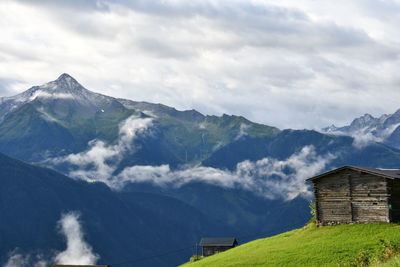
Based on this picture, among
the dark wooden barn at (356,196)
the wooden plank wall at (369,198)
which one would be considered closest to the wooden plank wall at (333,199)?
the dark wooden barn at (356,196)

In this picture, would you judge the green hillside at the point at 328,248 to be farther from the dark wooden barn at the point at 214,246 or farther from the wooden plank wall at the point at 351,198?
the dark wooden barn at the point at 214,246

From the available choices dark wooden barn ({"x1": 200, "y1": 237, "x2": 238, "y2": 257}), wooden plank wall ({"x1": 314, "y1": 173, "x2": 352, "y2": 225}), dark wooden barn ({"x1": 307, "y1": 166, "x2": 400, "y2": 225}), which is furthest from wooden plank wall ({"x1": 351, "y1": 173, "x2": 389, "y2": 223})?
dark wooden barn ({"x1": 200, "y1": 237, "x2": 238, "y2": 257})

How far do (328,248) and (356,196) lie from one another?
13.3 meters

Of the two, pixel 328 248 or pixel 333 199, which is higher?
pixel 333 199

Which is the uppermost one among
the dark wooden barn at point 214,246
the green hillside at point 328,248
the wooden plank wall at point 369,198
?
the wooden plank wall at point 369,198

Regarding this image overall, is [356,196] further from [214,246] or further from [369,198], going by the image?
[214,246]

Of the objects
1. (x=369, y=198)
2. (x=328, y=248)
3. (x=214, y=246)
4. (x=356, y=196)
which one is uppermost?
(x=356, y=196)

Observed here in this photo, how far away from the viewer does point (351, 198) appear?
227 feet

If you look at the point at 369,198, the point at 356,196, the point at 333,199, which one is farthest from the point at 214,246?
the point at 369,198

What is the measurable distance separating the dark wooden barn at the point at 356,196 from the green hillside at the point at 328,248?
1605mm

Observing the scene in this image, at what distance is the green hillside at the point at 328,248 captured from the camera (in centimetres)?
5236

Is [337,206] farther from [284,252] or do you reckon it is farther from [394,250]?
[394,250]

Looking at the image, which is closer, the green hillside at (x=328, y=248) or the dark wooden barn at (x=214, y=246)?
the green hillside at (x=328, y=248)

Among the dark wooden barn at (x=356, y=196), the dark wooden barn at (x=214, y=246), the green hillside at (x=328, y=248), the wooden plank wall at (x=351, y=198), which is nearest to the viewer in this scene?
the green hillside at (x=328, y=248)
